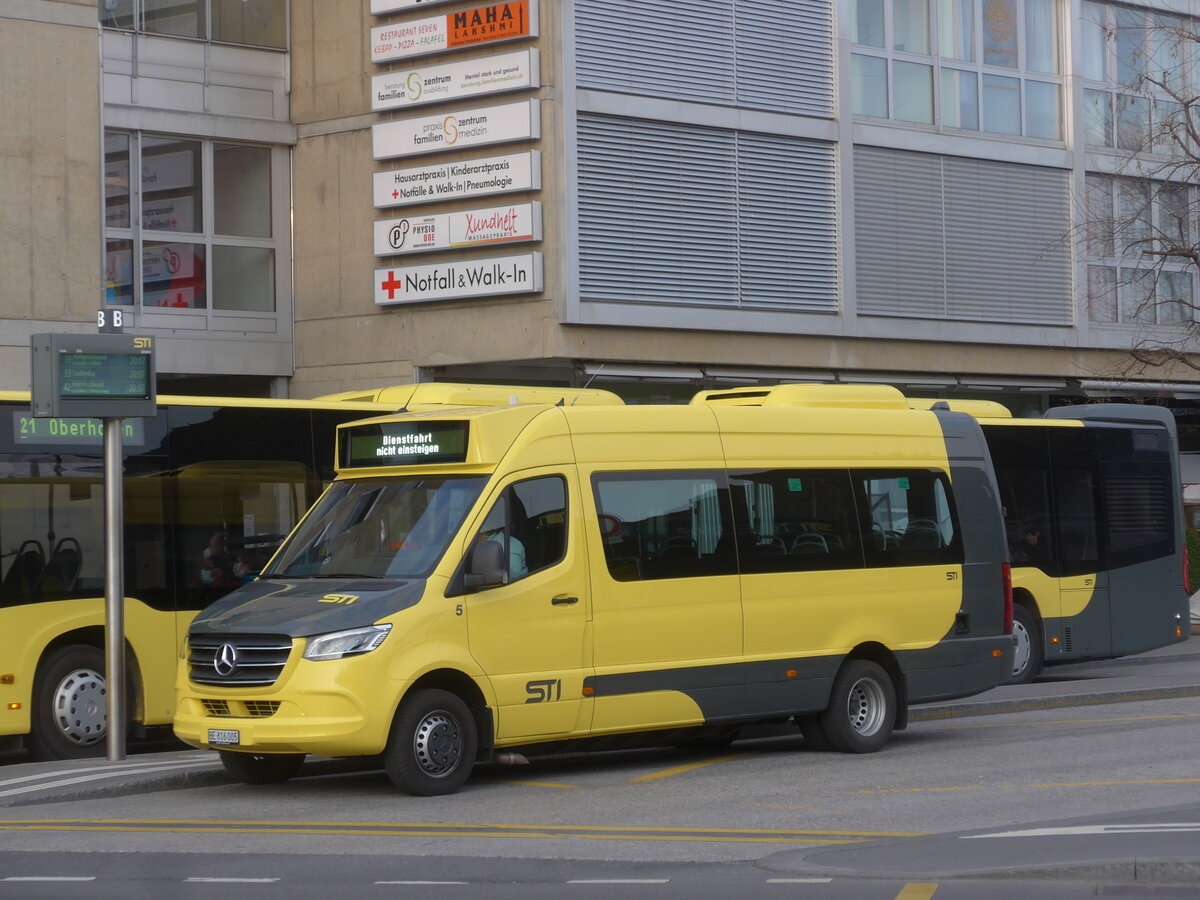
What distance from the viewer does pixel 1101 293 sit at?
31.6 meters

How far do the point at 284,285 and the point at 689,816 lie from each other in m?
18.2

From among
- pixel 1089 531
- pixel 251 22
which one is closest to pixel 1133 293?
pixel 1089 531

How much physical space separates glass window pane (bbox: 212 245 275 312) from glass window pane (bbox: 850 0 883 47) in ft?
32.2

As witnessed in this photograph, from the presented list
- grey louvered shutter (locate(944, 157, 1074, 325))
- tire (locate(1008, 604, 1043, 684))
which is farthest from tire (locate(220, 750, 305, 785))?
grey louvered shutter (locate(944, 157, 1074, 325))

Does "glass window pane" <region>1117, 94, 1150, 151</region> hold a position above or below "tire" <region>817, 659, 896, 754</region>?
above

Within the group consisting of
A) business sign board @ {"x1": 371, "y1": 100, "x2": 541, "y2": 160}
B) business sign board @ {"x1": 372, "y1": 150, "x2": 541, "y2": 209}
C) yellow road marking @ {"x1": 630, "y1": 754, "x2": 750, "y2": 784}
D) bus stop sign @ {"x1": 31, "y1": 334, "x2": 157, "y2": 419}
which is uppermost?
business sign board @ {"x1": 371, "y1": 100, "x2": 541, "y2": 160}

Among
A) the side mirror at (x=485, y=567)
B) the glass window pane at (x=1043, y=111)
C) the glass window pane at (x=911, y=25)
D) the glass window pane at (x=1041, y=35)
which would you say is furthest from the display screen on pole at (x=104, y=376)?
the glass window pane at (x=1041, y=35)

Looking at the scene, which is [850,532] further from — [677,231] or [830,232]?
[830,232]

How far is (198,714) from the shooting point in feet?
37.9

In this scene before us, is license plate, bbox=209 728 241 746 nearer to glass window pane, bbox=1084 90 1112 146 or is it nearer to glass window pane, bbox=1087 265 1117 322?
glass window pane, bbox=1087 265 1117 322

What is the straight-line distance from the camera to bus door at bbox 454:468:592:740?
38.1ft

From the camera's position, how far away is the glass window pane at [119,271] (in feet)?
82.5

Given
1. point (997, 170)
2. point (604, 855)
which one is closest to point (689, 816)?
point (604, 855)

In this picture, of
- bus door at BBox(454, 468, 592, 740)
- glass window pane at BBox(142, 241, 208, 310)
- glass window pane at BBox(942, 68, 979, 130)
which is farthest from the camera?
glass window pane at BBox(942, 68, 979, 130)
